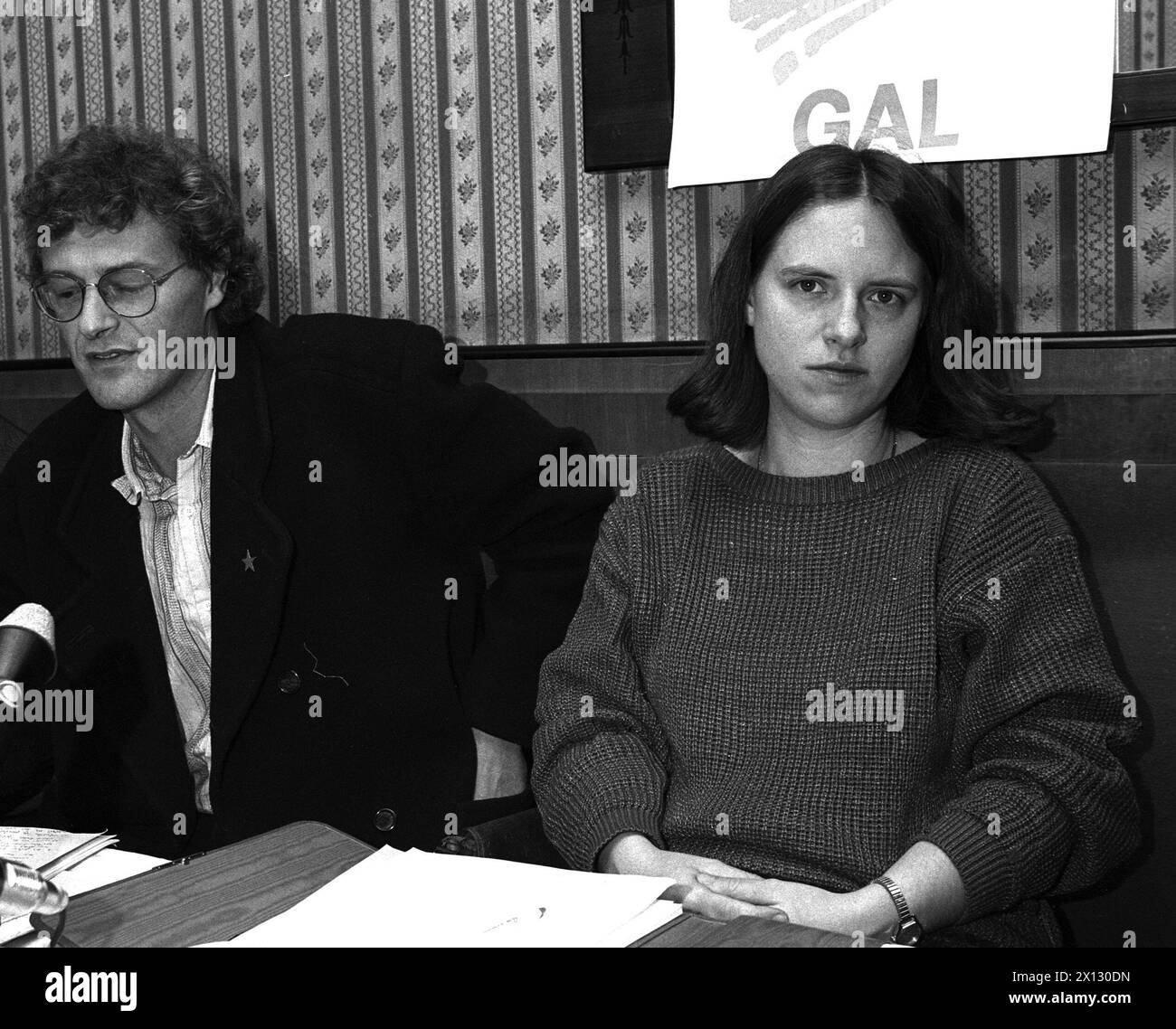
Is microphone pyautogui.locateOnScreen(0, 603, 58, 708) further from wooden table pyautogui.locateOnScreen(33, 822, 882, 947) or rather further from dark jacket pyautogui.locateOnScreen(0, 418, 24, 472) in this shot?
dark jacket pyautogui.locateOnScreen(0, 418, 24, 472)

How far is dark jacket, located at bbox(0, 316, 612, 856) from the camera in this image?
6.01 feet

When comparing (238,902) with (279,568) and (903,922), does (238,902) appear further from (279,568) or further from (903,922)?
(279,568)

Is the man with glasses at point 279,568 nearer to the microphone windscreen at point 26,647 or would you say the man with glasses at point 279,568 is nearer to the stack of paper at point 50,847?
the stack of paper at point 50,847

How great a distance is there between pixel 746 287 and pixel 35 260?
3.58 feet

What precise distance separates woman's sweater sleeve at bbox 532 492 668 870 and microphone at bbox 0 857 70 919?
612 mm

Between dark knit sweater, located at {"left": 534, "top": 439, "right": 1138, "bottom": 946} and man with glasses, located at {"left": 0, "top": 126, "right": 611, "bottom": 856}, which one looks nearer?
dark knit sweater, located at {"left": 534, "top": 439, "right": 1138, "bottom": 946}

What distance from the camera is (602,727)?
4.94ft

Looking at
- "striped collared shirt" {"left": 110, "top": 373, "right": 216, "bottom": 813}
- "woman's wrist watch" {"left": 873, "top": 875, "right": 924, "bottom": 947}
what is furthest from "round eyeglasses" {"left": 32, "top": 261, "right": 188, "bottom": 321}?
"woman's wrist watch" {"left": 873, "top": 875, "right": 924, "bottom": 947}

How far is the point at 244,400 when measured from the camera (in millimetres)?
1905

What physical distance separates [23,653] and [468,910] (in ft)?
1.26

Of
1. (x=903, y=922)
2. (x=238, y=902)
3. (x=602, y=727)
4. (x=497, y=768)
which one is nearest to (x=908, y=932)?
(x=903, y=922)

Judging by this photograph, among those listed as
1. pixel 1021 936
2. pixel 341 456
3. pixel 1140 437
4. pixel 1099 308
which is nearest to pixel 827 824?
pixel 1021 936

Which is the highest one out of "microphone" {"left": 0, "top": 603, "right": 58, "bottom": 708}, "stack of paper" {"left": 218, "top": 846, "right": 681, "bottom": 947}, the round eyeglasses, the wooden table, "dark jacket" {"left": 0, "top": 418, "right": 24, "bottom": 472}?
the round eyeglasses
